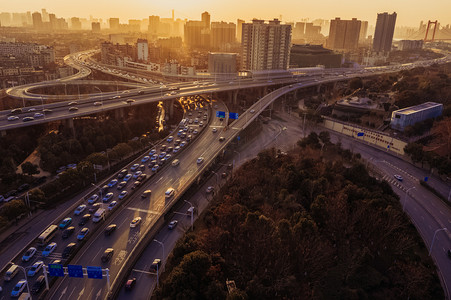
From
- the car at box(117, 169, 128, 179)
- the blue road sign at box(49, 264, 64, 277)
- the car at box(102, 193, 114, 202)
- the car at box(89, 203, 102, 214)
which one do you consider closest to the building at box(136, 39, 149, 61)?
the car at box(117, 169, 128, 179)

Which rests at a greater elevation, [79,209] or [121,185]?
[121,185]

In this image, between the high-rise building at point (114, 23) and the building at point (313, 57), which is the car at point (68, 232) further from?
the high-rise building at point (114, 23)

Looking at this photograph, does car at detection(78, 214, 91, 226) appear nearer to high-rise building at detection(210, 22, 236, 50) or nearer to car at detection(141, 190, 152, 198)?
car at detection(141, 190, 152, 198)

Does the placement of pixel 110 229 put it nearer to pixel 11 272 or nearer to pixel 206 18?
pixel 11 272

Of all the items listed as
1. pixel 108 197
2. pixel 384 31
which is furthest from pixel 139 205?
pixel 384 31

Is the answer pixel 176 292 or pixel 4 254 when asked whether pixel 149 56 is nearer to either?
pixel 4 254
